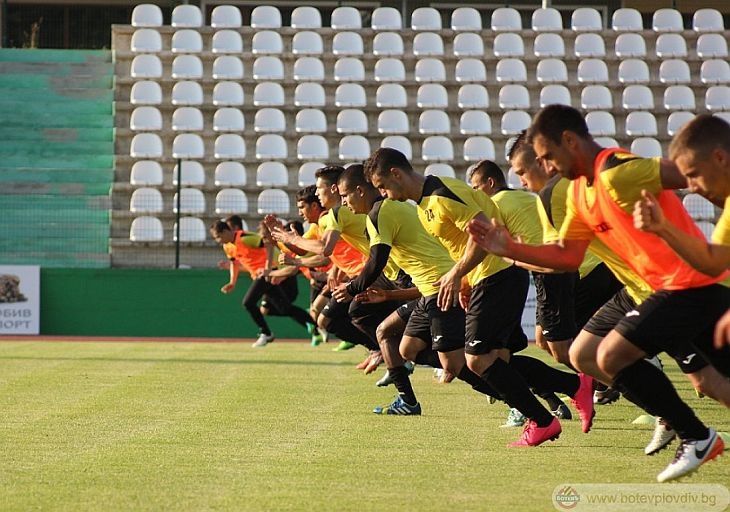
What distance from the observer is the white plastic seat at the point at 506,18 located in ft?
104

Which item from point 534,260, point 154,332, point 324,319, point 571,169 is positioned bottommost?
point 154,332

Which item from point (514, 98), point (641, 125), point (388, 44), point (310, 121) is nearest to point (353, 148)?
A: point (310, 121)

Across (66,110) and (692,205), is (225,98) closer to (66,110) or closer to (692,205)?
(66,110)

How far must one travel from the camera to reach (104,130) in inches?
1193

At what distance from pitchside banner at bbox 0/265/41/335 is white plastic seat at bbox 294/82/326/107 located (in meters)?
7.91

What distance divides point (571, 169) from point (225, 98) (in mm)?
24048

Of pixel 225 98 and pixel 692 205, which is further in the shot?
pixel 225 98

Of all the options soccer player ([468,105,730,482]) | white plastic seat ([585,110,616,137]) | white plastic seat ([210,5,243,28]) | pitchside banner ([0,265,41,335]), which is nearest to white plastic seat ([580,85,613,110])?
white plastic seat ([585,110,616,137])

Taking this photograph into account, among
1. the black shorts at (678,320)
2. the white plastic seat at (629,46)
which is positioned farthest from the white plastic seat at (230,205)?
the black shorts at (678,320)

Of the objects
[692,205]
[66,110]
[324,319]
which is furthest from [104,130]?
[324,319]

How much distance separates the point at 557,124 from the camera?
648cm

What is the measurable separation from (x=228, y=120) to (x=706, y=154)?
A: 2447 centimetres

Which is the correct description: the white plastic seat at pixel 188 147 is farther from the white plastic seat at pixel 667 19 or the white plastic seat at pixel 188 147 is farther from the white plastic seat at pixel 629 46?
the white plastic seat at pixel 667 19

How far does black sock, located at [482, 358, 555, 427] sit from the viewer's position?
848 centimetres
